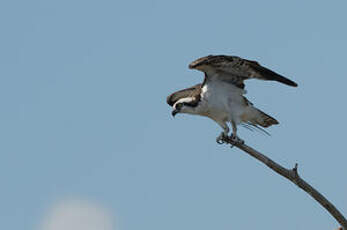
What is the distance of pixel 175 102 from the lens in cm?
1465

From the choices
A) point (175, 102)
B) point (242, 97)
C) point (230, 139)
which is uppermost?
point (175, 102)

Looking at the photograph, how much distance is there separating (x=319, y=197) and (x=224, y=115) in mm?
3304

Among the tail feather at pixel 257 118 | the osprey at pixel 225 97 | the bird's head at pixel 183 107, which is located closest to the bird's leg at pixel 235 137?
the osprey at pixel 225 97

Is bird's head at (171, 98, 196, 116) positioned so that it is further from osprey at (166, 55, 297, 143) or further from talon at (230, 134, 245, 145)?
talon at (230, 134, 245, 145)

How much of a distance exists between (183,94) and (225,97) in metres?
1.90

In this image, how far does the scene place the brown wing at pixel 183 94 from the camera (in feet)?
45.4

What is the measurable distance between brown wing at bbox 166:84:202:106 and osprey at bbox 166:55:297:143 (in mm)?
349

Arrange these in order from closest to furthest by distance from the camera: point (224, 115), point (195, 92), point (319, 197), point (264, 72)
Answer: point (319, 197), point (264, 72), point (224, 115), point (195, 92)

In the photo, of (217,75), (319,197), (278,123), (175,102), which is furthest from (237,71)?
(319,197)

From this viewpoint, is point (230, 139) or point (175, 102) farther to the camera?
point (175, 102)

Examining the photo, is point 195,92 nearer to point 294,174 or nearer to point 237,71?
point 237,71

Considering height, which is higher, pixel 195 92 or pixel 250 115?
pixel 195 92

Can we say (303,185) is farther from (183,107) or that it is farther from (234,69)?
(183,107)

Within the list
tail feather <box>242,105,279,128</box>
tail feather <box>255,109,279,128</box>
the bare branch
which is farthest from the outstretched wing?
the bare branch
